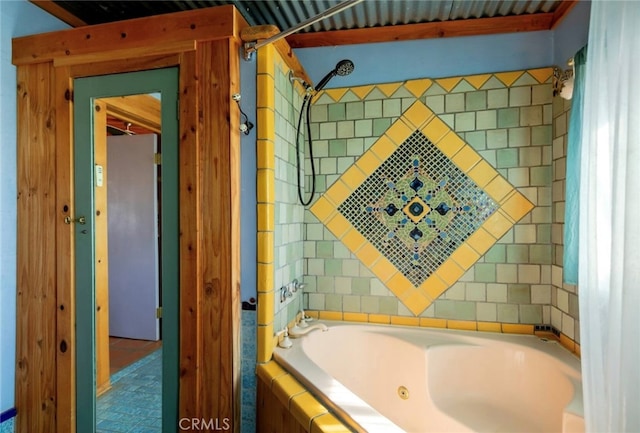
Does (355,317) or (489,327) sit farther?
(355,317)

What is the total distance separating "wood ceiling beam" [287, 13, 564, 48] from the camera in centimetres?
183

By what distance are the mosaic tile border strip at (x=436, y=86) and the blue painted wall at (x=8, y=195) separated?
1.58m

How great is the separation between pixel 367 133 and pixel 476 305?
4.01 feet

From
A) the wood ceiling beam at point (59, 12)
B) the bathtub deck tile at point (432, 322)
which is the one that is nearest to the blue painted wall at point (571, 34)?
the bathtub deck tile at point (432, 322)

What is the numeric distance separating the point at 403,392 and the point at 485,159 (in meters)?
1.39

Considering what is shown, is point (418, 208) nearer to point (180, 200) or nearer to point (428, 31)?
point (428, 31)

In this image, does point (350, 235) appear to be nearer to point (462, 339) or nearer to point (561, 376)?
point (462, 339)

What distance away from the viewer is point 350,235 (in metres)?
2.03

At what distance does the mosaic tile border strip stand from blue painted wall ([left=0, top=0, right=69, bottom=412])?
1577mm

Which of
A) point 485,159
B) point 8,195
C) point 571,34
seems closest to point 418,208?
point 485,159

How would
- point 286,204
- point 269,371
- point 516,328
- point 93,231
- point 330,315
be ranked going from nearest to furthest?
point 269,371 < point 93,231 < point 286,204 < point 516,328 < point 330,315

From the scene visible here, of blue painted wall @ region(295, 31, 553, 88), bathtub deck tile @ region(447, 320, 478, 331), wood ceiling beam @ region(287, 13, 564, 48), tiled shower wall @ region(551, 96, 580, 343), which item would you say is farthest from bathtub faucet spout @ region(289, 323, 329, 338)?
wood ceiling beam @ region(287, 13, 564, 48)

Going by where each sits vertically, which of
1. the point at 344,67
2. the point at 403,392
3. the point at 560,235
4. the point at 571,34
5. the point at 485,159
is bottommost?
the point at 403,392

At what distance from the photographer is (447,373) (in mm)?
1777
